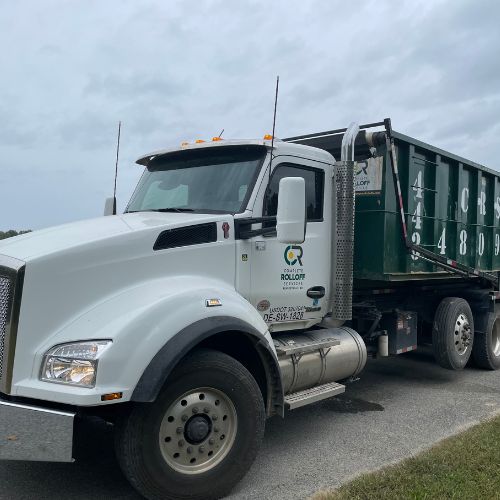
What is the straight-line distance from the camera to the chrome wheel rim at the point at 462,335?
6.92 metres

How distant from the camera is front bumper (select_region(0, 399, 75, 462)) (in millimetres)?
3006

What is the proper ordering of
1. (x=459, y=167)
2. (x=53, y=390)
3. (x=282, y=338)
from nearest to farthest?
1. (x=53, y=390)
2. (x=282, y=338)
3. (x=459, y=167)

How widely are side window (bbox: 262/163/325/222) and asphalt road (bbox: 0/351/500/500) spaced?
2.00 m

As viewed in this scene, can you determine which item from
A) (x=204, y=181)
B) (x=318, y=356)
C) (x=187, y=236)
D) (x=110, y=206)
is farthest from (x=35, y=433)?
(x=110, y=206)

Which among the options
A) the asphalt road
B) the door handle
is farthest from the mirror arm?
the asphalt road

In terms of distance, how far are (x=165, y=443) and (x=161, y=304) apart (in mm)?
882

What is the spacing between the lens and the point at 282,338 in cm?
491

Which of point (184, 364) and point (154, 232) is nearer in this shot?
point (184, 364)

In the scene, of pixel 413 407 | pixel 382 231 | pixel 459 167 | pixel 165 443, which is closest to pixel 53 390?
pixel 165 443

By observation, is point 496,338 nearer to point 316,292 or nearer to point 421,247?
point 421,247

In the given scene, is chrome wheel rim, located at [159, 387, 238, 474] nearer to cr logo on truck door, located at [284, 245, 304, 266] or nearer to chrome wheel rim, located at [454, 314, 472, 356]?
cr logo on truck door, located at [284, 245, 304, 266]

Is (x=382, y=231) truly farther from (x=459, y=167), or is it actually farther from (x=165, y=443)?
(x=165, y=443)

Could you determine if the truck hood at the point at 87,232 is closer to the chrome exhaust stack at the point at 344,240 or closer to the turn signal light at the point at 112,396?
the turn signal light at the point at 112,396

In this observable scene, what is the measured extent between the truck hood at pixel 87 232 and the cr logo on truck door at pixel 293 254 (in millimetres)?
730
